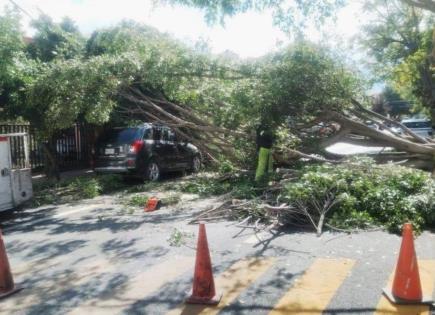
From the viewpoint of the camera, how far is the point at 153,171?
14438 millimetres

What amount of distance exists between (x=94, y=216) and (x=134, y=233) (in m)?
2.02

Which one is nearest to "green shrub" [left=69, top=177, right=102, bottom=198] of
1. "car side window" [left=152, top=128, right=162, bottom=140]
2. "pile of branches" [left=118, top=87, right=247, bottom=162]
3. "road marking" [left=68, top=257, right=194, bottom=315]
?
"car side window" [left=152, top=128, right=162, bottom=140]

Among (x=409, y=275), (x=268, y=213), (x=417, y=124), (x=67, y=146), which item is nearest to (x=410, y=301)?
(x=409, y=275)

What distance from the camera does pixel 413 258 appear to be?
439cm

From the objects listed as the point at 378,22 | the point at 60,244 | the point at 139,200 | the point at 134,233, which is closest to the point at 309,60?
the point at 139,200

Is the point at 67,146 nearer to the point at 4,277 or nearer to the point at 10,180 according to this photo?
the point at 10,180

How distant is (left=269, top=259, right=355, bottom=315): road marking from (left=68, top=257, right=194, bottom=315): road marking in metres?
1.42

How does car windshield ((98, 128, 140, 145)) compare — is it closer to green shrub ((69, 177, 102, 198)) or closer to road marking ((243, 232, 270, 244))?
green shrub ((69, 177, 102, 198))

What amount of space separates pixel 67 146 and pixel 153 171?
5.47 m

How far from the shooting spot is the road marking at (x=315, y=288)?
447 cm

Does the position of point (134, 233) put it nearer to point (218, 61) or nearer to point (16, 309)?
point (16, 309)

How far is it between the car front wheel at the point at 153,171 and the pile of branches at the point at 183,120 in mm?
1239

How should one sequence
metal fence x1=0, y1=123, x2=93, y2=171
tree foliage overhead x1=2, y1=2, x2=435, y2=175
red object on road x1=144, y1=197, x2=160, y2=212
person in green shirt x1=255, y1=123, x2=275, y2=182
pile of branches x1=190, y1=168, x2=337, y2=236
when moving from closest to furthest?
pile of branches x1=190, y1=168, x2=337, y2=236 → red object on road x1=144, y1=197, x2=160, y2=212 → tree foliage overhead x1=2, y1=2, x2=435, y2=175 → person in green shirt x1=255, y1=123, x2=275, y2=182 → metal fence x1=0, y1=123, x2=93, y2=171

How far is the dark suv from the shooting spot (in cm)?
1365
